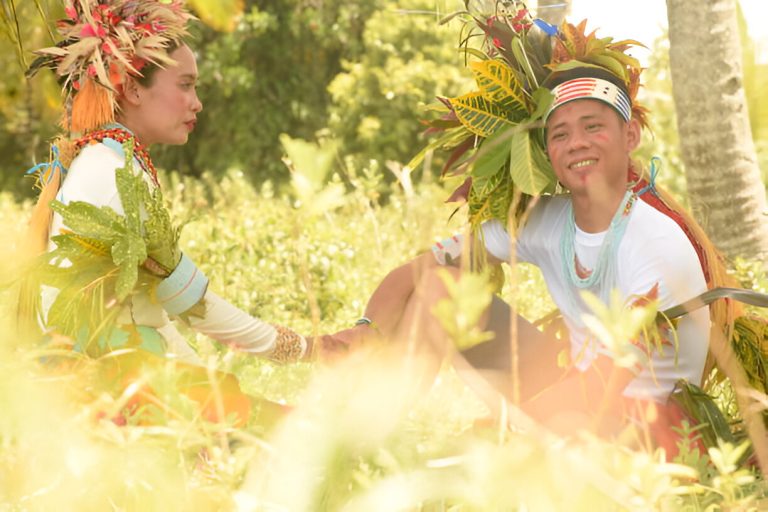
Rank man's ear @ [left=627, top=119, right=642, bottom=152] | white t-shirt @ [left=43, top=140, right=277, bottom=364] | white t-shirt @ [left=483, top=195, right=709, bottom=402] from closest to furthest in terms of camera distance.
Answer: white t-shirt @ [left=483, top=195, right=709, bottom=402] → white t-shirt @ [left=43, top=140, right=277, bottom=364] → man's ear @ [left=627, top=119, right=642, bottom=152]

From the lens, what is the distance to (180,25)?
346 cm

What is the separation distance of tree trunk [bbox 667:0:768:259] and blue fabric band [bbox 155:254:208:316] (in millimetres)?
3138

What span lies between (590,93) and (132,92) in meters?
1.52

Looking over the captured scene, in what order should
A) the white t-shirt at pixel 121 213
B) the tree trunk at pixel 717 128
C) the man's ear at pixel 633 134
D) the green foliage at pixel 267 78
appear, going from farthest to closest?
the green foliage at pixel 267 78 → the tree trunk at pixel 717 128 → the man's ear at pixel 633 134 → the white t-shirt at pixel 121 213

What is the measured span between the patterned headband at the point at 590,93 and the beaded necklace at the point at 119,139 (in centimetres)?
129

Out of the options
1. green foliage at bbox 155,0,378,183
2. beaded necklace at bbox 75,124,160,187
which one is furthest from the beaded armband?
green foliage at bbox 155,0,378,183

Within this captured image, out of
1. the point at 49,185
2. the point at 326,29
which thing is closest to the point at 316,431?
the point at 49,185

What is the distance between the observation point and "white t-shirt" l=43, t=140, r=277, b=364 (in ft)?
9.90

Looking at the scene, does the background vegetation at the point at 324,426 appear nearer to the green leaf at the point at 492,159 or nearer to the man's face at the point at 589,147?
the green leaf at the point at 492,159

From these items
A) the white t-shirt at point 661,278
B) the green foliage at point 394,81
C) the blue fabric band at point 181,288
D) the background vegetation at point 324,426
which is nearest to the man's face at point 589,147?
the white t-shirt at point 661,278

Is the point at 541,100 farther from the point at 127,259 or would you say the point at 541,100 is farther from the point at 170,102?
the point at 127,259

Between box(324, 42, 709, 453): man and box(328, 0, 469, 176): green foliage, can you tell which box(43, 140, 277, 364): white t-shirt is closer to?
box(324, 42, 709, 453): man

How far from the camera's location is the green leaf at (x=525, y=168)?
311 cm

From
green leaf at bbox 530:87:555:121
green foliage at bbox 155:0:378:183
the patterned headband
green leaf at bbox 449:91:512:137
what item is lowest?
green foliage at bbox 155:0:378:183
